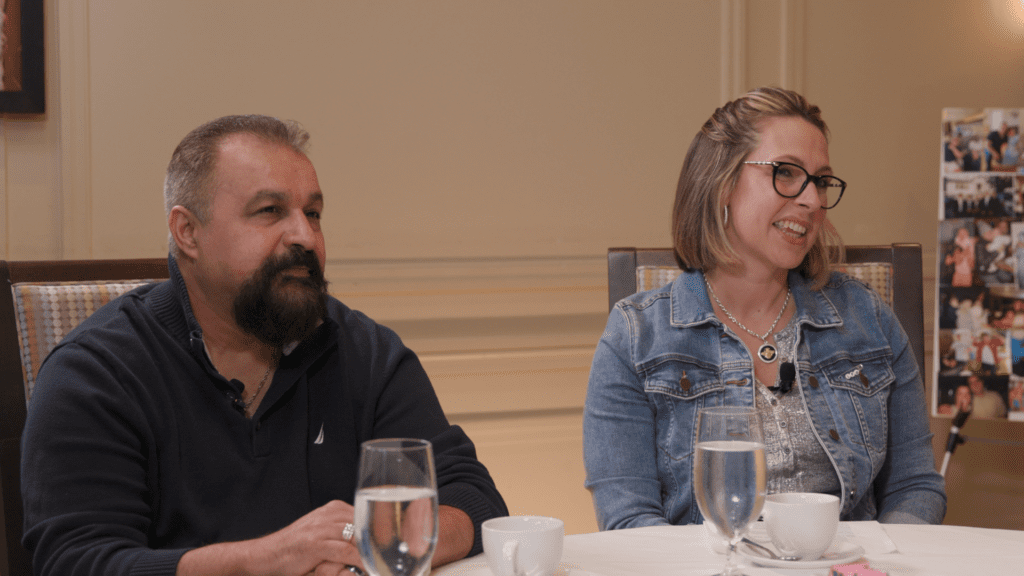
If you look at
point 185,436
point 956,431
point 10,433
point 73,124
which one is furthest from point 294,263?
point 956,431

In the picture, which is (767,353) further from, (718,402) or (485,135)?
(485,135)

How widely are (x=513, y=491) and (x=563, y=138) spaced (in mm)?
1215

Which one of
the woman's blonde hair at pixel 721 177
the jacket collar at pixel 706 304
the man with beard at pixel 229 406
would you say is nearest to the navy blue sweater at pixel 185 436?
the man with beard at pixel 229 406

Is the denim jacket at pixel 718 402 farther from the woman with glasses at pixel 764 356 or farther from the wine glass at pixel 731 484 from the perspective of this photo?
the wine glass at pixel 731 484

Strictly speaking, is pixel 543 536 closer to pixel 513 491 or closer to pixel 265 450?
pixel 265 450

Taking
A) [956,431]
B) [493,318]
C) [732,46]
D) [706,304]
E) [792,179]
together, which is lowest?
[956,431]

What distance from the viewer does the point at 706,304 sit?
164 cm

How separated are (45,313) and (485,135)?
1737mm

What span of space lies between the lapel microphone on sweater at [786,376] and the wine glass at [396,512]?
0.99 metres

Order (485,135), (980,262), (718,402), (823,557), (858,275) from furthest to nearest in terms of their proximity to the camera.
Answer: (980,262) → (485,135) → (858,275) → (718,402) → (823,557)

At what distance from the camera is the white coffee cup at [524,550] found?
84 centimetres

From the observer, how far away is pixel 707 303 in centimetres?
164

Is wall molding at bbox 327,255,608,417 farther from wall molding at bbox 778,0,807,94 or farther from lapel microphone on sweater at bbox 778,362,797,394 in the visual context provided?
lapel microphone on sweater at bbox 778,362,797,394

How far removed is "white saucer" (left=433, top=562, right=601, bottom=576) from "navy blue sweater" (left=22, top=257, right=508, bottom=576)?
159 millimetres
